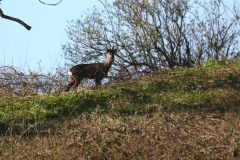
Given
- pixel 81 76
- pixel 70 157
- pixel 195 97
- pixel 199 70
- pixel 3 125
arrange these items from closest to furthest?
pixel 70 157, pixel 3 125, pixel 195 97, pixel 199 70, pixel 81 76

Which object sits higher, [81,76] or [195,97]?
[81,76]

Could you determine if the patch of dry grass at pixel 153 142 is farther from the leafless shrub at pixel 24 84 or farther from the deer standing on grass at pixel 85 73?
the deer standing on grass at pixel 85 73

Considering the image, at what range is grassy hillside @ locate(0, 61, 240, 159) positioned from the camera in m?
5.84

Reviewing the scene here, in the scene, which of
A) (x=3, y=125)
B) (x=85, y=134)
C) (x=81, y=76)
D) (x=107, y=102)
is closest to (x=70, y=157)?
(x=85, y=134)

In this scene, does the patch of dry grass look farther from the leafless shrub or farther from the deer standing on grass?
the deer standing on grass

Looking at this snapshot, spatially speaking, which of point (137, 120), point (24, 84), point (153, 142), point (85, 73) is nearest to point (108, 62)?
point (85, 73)

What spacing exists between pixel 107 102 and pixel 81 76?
5.16 m

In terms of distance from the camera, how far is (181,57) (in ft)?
75.6

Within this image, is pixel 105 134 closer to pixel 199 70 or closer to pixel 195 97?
pixel 195 97

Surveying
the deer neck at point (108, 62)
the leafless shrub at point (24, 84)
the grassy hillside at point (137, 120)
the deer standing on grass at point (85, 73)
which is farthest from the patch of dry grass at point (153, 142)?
the deer neck at point (108, 62)

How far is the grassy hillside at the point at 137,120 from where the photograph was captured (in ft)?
19.2

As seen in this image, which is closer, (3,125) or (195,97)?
(3,125)

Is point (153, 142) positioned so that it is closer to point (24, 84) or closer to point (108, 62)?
point (24, 84)

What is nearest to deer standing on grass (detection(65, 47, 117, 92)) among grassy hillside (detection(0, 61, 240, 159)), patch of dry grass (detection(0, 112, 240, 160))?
grassy hillside (detection(0, 61, 240, 159))
